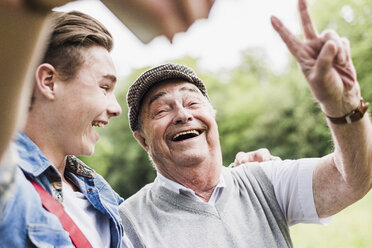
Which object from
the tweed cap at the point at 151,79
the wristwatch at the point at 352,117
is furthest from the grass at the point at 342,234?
the wristwatch at the point at 352,117

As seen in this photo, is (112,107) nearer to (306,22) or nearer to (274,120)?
(306,22)

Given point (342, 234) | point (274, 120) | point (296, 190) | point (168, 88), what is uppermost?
point (168, 88)

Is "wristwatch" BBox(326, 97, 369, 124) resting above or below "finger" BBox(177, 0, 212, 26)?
below

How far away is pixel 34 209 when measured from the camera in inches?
63.8

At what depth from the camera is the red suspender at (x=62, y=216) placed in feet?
5.73

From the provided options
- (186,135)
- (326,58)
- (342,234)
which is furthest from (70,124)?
(342,234)

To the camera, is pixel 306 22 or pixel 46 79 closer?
pixel 306 22

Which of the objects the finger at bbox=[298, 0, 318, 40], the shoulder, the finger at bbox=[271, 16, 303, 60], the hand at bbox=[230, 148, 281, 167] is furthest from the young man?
A: the hand at bbox=[230, 148, 281, 167]

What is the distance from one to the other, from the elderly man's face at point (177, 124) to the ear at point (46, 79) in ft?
3.61

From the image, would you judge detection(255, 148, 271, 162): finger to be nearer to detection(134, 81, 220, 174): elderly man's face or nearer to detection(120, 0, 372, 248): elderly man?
detection(120, 0, 372, 248): elderly man

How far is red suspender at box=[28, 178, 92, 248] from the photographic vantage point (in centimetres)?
175

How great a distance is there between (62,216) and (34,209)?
181 mm

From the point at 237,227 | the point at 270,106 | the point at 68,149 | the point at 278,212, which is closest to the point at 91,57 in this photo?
the point at 68,149

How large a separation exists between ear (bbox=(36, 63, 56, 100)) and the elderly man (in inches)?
40.0
